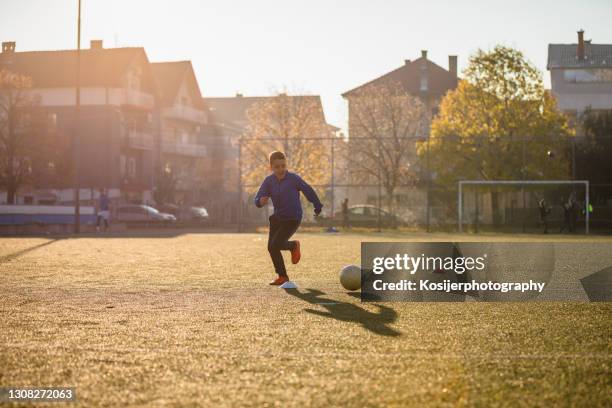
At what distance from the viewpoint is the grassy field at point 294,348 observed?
15.9ft

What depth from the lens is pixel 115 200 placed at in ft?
176

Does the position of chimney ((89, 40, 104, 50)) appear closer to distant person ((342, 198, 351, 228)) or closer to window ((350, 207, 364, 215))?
window ((350, 207, 364, 215))


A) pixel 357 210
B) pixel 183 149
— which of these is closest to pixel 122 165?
pixel 183 149

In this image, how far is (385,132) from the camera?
183 feet

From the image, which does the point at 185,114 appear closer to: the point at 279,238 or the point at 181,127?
the point at 181,127

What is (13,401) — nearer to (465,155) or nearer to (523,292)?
(523,292)

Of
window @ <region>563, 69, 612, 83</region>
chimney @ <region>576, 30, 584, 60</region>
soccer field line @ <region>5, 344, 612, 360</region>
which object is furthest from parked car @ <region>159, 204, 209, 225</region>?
soccer field line @ <region>5, 344, 612, 360</region>

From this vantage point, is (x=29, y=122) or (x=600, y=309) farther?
(x=29, y=122)

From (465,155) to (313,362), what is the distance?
38307mm

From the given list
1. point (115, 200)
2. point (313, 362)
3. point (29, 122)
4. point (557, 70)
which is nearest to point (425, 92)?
point (557, 70)

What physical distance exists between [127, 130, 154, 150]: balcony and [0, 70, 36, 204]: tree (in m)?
12.7

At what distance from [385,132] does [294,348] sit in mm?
50100

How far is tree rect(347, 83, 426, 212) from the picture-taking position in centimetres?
5041

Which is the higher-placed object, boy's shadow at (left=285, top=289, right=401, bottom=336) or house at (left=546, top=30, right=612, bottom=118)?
house at (left=546, top=30, right=612, bottom=118)
